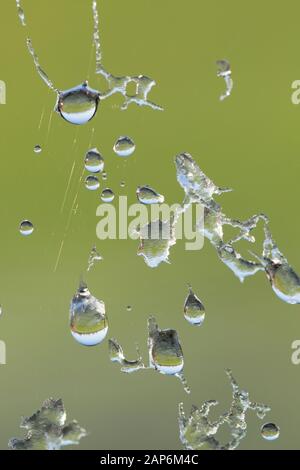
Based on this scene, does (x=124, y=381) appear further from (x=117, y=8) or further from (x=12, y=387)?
(x=117, y=8)

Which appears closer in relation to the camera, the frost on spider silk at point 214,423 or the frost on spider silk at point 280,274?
the frost on spider silk at point 280,274

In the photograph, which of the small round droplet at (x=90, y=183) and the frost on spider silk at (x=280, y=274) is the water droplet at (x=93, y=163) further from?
the frost on spider silk at (x=280, y=274)

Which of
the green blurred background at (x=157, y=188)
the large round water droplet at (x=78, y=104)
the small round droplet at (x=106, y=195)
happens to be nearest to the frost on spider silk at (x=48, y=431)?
the green blurred background at (x=157, y=188)

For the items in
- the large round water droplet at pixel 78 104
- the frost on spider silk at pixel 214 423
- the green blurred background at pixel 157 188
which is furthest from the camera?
the green blurred background at pixel 157 188

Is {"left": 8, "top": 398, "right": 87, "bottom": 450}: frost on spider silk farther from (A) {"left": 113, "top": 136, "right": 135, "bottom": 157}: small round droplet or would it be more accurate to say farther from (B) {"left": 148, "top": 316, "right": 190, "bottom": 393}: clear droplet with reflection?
(A) {"left": 113, "top": 136, "right": 135, "bottom": 157}: small round droplet

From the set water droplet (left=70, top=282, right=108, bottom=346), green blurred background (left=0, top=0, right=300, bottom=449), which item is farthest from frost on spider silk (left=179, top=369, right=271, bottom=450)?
water droplet (left=70, top=282, right=108, bottom=346)

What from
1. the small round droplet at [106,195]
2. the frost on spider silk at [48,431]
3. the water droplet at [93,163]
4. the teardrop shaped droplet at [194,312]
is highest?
the water droplet at [93,163]
